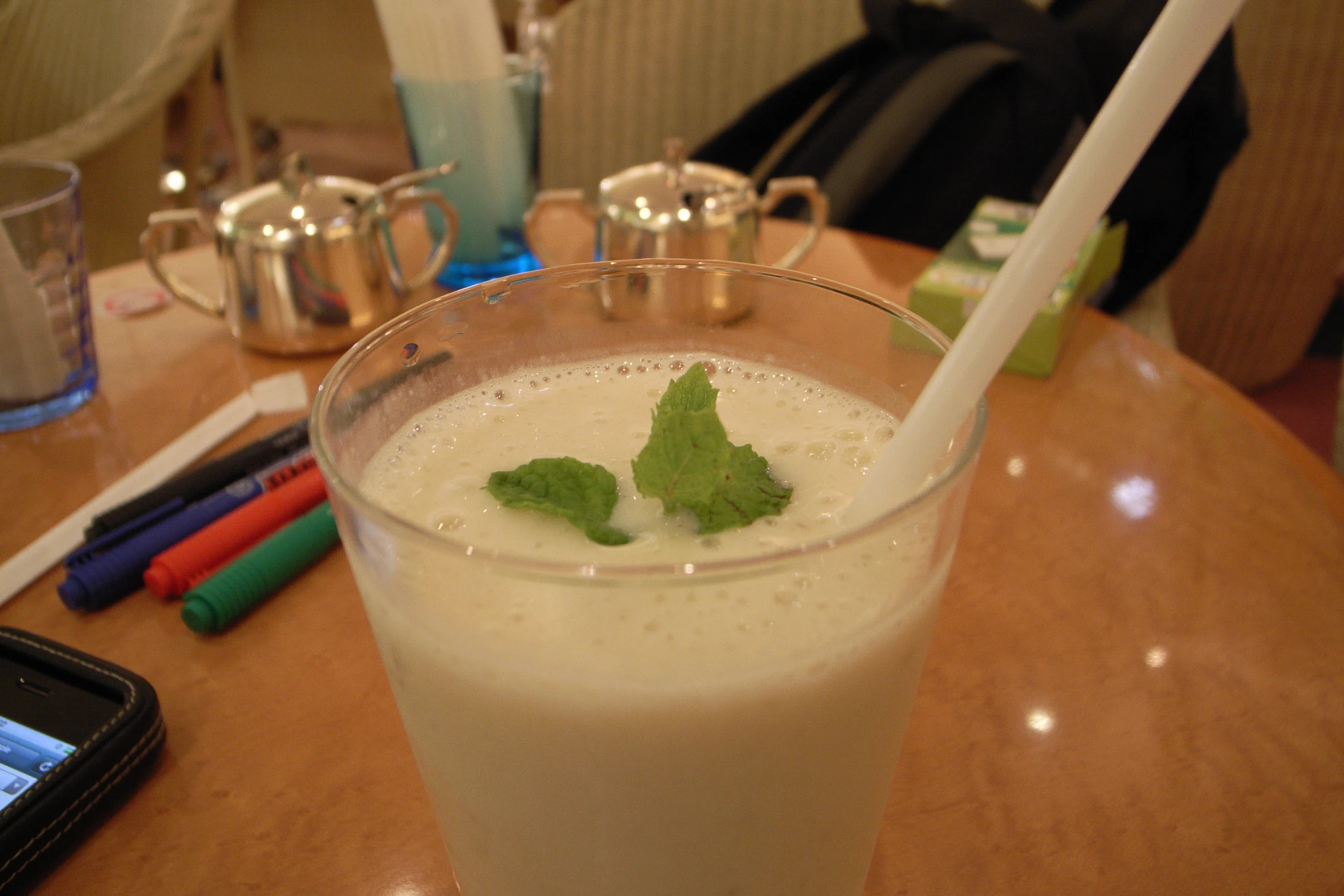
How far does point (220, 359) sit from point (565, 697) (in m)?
0.77

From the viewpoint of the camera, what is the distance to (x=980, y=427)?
0.38 m

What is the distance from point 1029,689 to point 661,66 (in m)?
1.64

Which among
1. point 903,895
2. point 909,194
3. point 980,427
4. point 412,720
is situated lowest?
point 909,194

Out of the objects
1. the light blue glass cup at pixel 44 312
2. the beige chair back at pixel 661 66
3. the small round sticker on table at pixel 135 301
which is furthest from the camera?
the beige chair back at pixel 661 66

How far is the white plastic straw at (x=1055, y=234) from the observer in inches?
13.2

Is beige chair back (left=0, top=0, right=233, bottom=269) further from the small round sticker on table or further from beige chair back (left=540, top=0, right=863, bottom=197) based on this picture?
the small round sticker on table

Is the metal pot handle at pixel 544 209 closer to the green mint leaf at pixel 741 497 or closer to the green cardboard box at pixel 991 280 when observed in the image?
the green cardboard box at pixel 991 280

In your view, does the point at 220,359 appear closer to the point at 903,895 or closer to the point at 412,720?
the point at 412,720

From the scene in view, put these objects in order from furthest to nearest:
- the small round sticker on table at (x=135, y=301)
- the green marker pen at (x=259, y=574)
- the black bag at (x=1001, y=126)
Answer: the black bag at (x=1001, y=126) → the small round sticker on table at (x=135, y=301) → the green marker pen at (x=259, y=574)

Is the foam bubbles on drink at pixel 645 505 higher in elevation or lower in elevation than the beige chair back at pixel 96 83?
higher

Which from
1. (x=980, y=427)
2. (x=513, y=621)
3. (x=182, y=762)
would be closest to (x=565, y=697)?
(x=513, y=621)

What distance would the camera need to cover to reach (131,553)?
2.26ft

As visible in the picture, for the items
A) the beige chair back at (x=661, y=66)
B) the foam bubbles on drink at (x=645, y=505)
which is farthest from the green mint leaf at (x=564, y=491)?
the beige chair back at (x=661, y=66)

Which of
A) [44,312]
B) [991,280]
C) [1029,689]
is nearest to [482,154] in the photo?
[44,312]
